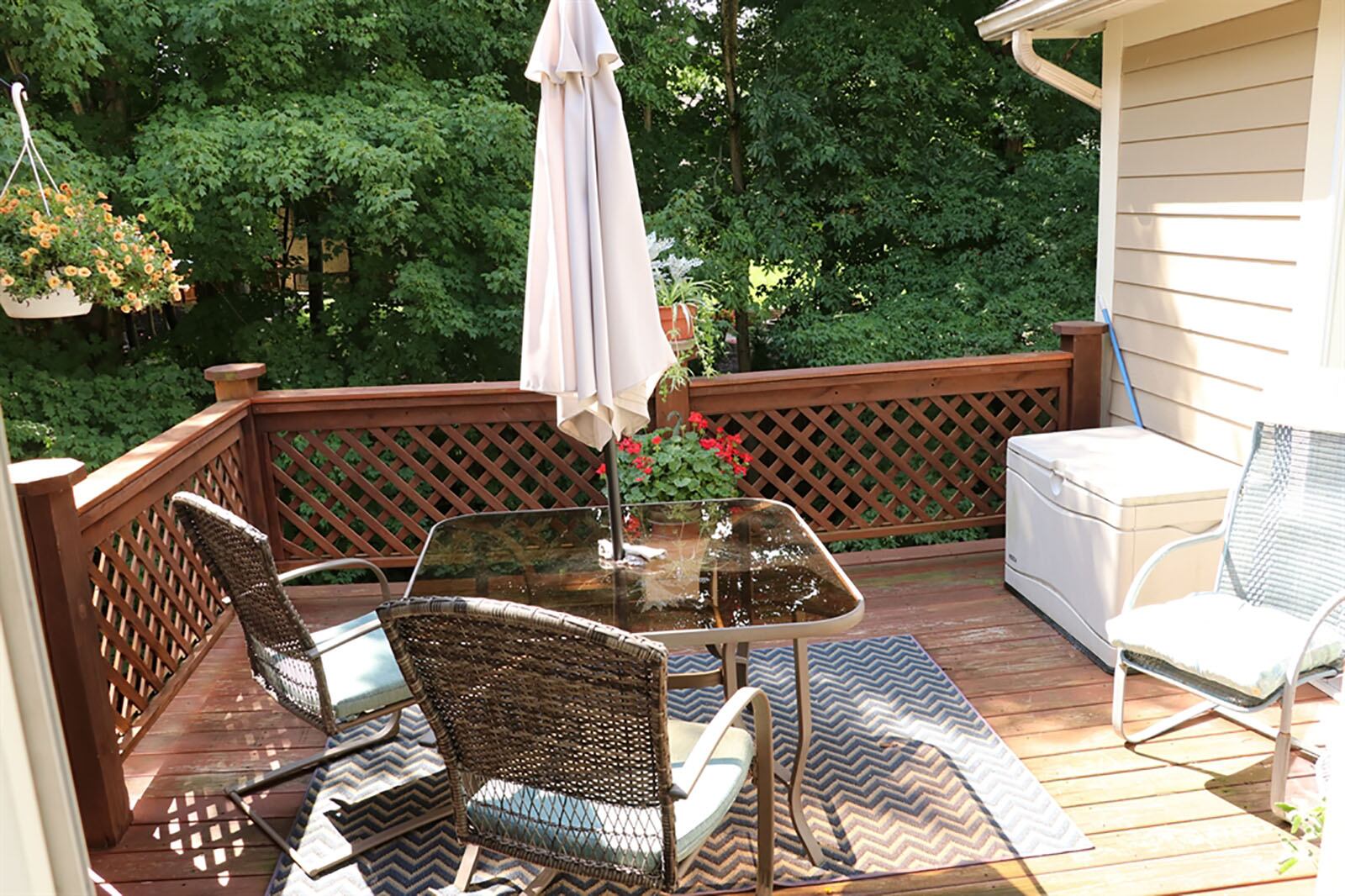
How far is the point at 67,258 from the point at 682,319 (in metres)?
2.04

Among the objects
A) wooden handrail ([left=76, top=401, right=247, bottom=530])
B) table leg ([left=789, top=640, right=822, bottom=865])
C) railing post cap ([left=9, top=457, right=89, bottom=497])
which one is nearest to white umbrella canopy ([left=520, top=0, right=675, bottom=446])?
table leg ([left=789, top=640, right=822, bottom=865])

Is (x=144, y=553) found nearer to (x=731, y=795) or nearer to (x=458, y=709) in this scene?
(x=458, y=709)

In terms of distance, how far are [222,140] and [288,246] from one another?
1103 millimetres

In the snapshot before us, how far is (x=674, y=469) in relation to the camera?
4164mm

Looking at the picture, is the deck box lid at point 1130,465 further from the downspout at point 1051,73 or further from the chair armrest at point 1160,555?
the downspout at point 1051,73

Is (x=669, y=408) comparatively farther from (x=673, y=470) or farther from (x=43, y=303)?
(x=43, y=303)

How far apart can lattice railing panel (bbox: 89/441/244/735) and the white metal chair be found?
2794 millimetres

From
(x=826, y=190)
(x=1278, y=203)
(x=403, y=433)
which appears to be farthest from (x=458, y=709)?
(x=826, y=190)

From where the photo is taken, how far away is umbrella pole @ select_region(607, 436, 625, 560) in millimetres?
2883

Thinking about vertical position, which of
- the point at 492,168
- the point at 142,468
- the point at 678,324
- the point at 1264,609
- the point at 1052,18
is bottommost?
the point at 1264,609

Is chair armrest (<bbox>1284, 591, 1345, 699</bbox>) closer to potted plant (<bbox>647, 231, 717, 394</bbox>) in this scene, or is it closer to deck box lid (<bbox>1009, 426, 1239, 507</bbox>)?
deck box lid (<bbox>1009, 426, 1239, 507</bbox>)

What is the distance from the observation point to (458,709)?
213 centimetres

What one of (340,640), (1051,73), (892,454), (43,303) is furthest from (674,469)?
(1051,73)

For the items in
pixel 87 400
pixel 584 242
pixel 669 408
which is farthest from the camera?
pixel 87 400
